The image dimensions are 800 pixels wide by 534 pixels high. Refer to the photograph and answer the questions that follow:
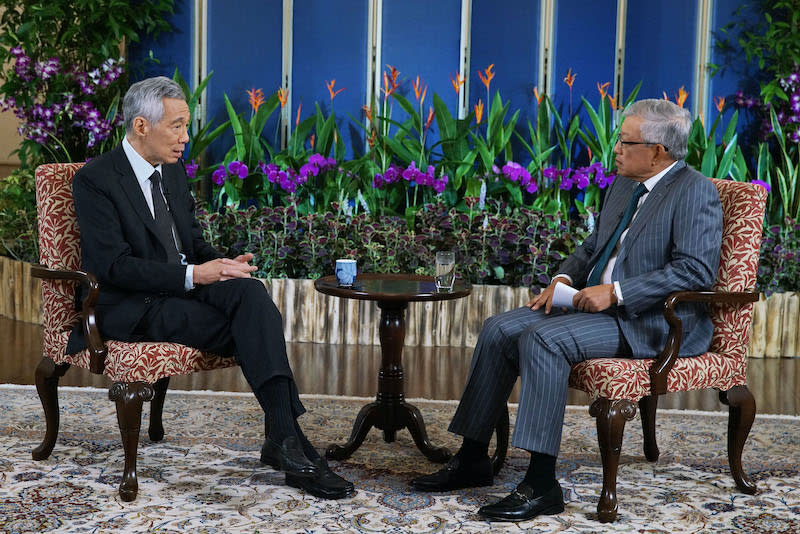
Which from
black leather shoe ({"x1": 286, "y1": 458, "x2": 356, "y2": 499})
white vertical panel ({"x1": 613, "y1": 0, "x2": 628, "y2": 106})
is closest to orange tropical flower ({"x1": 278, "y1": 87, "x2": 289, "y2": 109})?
white vertical panel ({"x1": 613, "y1": 0, "x2": 628, "y2": 106})

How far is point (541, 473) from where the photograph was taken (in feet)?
8.64

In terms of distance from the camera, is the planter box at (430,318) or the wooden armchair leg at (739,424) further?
the planter box at (430,318)

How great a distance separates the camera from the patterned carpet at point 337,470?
8.41 ft

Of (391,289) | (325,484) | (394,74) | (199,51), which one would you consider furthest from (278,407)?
(199,51)

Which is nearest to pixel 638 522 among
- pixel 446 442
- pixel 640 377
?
pixel 640 377

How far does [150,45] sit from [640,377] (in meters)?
4.33

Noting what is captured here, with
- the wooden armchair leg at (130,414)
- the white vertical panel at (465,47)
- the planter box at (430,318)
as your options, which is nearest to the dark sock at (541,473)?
the wooden armchair leg at (130,414)

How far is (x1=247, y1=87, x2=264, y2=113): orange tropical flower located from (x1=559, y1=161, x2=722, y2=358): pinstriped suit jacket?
3.21 meters

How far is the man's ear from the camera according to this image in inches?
117

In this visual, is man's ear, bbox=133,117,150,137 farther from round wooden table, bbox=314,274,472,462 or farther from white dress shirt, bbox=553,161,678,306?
white dress shirt, bbox=553,161,678,306

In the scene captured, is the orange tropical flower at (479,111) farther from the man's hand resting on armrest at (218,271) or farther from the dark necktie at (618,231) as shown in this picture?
the man's hand resting on armrest at (218,271)

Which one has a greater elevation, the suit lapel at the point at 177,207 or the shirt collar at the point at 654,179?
the shirt collar at the point at 654,179

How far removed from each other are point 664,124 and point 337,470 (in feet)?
4.68

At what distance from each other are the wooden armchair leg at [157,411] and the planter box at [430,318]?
1722 millimetres
